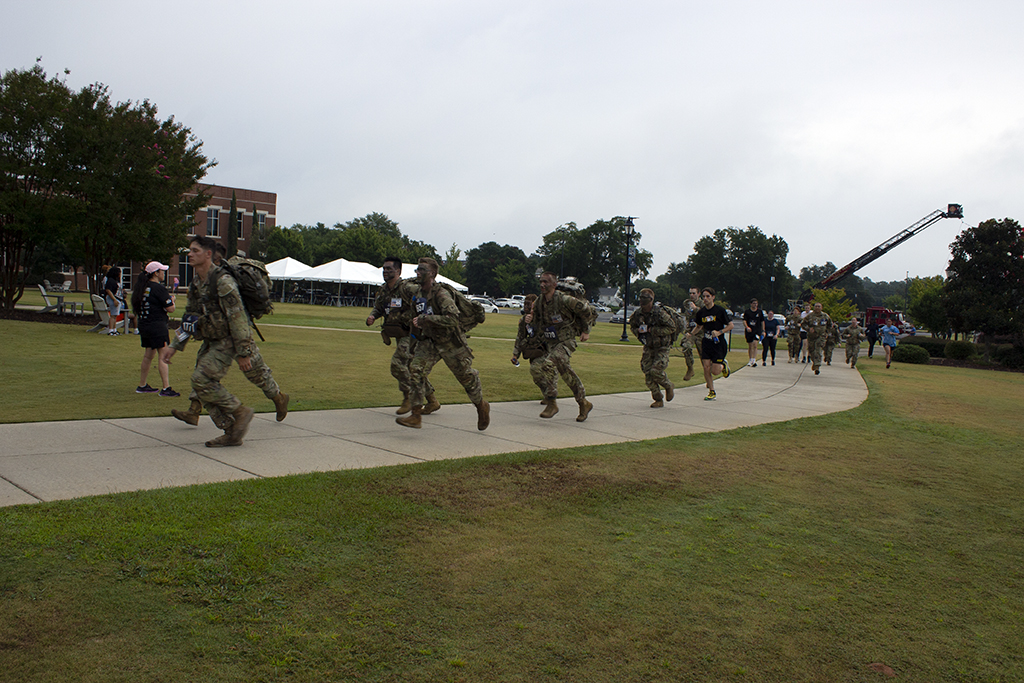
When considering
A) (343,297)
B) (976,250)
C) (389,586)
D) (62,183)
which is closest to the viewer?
(389,586)

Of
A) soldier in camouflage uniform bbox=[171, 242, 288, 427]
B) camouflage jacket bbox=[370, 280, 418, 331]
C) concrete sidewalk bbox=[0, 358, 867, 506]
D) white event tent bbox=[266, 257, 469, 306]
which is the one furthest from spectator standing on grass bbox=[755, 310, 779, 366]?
white event tent bbox=[266, 257, 469, 306]

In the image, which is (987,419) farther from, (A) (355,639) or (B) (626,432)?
(A) (355,639)

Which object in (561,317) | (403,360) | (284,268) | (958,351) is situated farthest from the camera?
(284,268)

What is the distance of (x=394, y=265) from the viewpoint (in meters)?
9.05

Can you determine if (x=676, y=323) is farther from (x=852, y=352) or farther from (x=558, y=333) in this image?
(x=852, y=352)

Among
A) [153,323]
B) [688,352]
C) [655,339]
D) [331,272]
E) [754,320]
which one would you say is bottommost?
[688,352]

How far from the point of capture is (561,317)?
9477 mm

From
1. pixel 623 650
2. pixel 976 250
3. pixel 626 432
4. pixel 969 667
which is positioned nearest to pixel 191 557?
pixel 623 650

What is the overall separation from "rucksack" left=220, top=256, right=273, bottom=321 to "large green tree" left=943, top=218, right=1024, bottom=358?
104ft

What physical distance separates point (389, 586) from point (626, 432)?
5409 mm

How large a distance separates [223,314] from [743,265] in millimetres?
119133

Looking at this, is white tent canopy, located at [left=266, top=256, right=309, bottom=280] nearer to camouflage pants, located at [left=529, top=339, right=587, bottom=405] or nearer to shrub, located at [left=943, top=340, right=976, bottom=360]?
shrub, located at [left=943, top=340, right=976, bottom=360]

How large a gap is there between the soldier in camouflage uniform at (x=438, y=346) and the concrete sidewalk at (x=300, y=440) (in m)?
0.29

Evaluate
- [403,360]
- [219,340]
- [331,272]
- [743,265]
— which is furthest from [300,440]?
[743,265]
